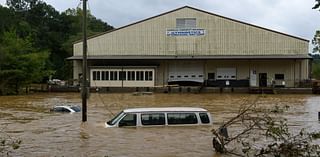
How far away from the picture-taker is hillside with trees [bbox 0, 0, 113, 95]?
67750 millimetres

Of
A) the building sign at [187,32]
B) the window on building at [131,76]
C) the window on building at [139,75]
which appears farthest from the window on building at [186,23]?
the window on building at [131,76]

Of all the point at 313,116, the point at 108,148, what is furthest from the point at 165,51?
the point at 108,148

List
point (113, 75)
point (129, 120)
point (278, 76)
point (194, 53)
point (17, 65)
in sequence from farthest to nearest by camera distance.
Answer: point (113, 75) → point (194, 53) → point (278, 76) → point (17, 65) → point (129, 120)

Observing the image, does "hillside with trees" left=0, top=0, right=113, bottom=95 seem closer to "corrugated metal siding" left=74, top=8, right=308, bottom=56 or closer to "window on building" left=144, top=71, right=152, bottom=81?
"corrugated metal siding" left=74, top=8, right=308, bottom=56

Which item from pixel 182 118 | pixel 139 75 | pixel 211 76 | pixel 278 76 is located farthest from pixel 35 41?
pixel 182 118

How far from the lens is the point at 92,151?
16.8m

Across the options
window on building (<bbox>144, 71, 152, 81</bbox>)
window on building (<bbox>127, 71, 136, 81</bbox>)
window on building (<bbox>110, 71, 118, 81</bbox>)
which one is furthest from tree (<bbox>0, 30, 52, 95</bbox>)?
window on building (<bbox>144, 71, 152, 81</bbox>)

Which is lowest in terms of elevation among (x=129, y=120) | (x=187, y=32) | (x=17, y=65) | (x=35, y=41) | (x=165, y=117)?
(x=129, y=120)

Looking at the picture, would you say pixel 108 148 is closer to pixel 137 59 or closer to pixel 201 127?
pixel 201 127

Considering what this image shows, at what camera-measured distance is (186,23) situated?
71938 mm

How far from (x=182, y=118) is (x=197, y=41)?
5329 cm

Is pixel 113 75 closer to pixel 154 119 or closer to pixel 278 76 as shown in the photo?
pixel 278 76

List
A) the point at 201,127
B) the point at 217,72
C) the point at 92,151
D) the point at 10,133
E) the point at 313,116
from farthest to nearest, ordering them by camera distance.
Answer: the point at 217,72, the point at 313,116, the point at 10,133, the point at 201,127, the point at 92,151

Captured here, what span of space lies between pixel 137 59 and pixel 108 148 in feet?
181
